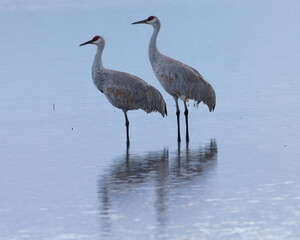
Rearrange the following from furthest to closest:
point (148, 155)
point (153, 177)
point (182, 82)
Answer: point (182, 82), point (148, 155), point (153, 177)

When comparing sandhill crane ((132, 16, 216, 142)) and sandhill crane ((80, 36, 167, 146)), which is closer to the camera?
sandhill crane ((80, 36, 167, 146))

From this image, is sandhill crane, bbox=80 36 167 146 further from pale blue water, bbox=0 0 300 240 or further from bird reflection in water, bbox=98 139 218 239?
bird reflection in water, bbox=98 139 218 239

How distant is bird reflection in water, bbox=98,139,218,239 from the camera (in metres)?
11.9

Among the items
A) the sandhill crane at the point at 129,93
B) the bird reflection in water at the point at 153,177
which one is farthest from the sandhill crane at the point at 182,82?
the bird reflection in water at the point at 153,177

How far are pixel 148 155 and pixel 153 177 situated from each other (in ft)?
6.87

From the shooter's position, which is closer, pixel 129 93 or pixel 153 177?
pixel 153 177

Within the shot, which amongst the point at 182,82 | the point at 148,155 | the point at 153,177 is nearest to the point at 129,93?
the point at 182,82

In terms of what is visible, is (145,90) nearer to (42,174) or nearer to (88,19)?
(42,174)

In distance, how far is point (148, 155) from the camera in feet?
53.0

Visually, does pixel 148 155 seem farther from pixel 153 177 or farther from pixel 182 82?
pixel 182 82

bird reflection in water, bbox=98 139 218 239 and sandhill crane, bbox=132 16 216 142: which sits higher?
sandhill crane, bbox=132 16 216 142

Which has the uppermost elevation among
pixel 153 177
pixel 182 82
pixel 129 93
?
pixel 182 82

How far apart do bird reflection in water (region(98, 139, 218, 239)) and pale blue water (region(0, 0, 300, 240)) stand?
16 millimetres

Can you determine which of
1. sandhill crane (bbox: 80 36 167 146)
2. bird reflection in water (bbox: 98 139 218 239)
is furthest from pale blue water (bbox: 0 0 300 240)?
sandhill crane (bbox: 80 36 167 146)
